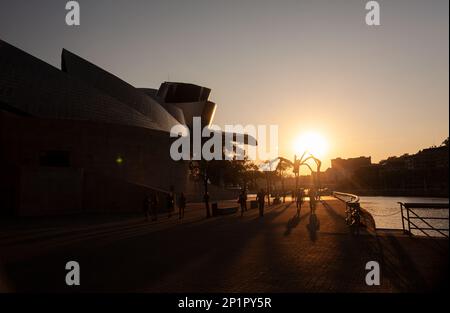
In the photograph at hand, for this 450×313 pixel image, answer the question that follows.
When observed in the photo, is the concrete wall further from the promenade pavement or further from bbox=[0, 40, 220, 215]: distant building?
the promenade pavement

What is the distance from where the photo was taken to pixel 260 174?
8175cm

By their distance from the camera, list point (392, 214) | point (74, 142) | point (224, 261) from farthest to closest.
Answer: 1. point (74, 142)
2. point (392, 214)
3. point (224, 261)

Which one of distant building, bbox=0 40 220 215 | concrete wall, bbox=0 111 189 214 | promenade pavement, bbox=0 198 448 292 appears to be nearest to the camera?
promenade pavement, bbox=0 198 448 292

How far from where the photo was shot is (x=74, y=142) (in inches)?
1154

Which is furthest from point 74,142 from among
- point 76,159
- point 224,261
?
point 224,261

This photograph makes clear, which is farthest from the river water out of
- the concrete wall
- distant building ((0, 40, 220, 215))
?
the concrete wall

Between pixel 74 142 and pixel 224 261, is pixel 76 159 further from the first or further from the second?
pixel 224 261

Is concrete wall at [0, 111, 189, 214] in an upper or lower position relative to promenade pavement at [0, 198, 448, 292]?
upper

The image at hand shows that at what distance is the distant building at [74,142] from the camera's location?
76.6 feet

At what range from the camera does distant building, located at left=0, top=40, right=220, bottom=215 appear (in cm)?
2336

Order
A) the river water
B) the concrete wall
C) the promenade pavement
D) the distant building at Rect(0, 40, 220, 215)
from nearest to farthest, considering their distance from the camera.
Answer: the promenade pavement → the concrete wall → the distant building at Rect(0, 40, 220, 215) → the river water
